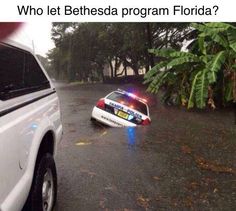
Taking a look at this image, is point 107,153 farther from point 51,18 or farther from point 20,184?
point 20,184

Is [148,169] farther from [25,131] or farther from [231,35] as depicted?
[231,35]

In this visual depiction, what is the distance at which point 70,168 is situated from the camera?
6.09 m

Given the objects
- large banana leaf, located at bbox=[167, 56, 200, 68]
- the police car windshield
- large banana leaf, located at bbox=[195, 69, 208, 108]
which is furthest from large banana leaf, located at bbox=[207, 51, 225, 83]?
the police car windshield

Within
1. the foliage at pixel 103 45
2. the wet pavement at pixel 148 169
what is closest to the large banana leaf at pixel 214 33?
the wet pavement at pixel 148 169

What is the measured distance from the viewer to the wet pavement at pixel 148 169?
15.5 ft

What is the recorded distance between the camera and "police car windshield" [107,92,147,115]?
1045cm

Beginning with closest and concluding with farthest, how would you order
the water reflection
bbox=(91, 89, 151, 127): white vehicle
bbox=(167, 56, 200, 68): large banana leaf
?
1. the water reflection
2. bbox=(91, 89, 151, 127): white vehicle
3. bbox=(167, 56, 200, 68): large banana leaf

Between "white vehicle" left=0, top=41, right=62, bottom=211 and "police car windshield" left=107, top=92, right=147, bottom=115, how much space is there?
600 centimetres

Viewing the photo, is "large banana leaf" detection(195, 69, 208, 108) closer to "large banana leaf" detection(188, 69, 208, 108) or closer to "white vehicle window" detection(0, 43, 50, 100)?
"large banana leaf" detection(188, 69, 208, 108)

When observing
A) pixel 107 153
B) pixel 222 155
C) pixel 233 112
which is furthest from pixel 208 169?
pixel 233 112

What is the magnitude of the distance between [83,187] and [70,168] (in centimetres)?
96

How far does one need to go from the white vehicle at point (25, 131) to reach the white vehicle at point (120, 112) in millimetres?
5744

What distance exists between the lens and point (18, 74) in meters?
3.36

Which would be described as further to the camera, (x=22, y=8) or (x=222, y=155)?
(x=222, y=155)
